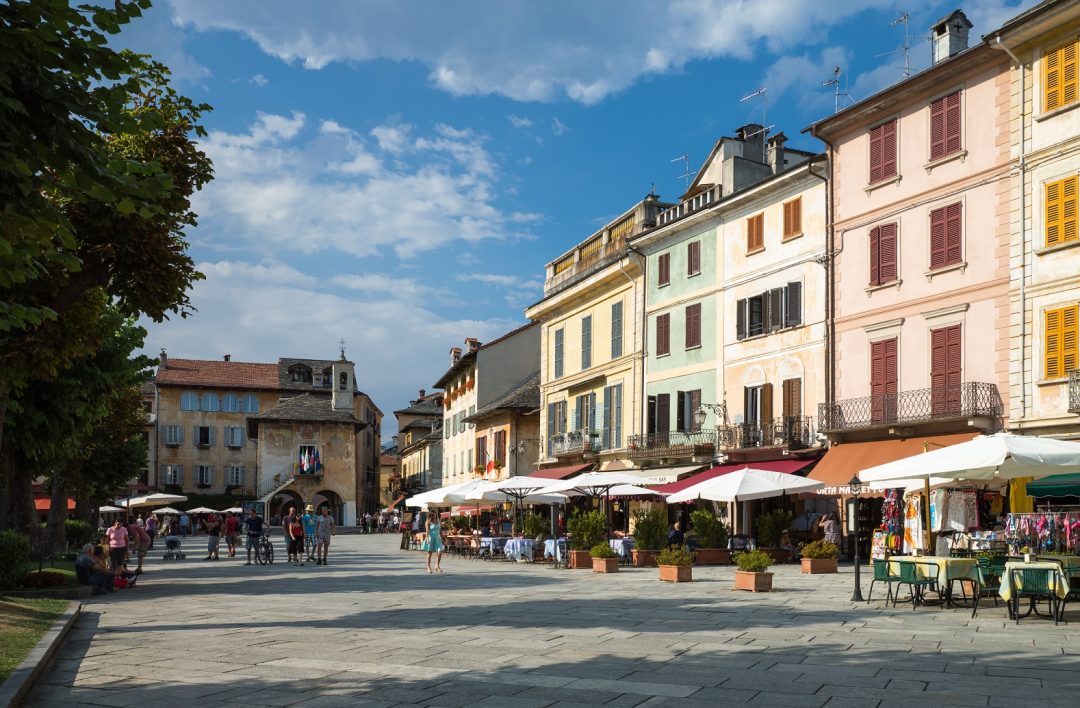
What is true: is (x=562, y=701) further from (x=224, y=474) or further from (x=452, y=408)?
(x=224, y=474)

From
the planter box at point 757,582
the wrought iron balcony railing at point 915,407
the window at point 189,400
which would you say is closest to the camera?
the planter box at point 757,582

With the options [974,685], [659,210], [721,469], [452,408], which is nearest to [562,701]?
[974,685]

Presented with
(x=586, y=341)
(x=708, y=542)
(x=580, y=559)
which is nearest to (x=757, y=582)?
(x=580, y=559)

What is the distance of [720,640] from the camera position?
1198 cm

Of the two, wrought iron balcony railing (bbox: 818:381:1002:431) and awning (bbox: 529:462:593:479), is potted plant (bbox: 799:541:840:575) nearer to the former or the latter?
wrought iron balcony railing (bbox: 818:381:1002:431)

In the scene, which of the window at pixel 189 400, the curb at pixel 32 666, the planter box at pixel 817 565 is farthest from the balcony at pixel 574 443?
the window at pixel 189 400

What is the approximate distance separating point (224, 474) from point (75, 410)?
6202cm

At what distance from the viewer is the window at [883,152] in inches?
1067

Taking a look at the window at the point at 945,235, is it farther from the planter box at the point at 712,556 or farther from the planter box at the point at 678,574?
the planter box at the point at 678,574

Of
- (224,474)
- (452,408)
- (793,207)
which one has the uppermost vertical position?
(793,207)

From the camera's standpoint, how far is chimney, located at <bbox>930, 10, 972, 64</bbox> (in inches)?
1085

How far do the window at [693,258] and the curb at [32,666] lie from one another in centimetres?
2428

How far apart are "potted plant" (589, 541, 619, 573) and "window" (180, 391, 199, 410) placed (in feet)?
213

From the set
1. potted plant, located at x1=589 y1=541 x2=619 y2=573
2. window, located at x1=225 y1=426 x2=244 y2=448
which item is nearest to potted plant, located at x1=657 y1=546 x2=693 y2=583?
potted plant, located at x1=589 y1=541 x2=619 y2=573
